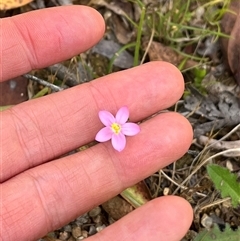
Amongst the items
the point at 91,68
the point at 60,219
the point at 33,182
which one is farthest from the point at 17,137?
the point at 91,68

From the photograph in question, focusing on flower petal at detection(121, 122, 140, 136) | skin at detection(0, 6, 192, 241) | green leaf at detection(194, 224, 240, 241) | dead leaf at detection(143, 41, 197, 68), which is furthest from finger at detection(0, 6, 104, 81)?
green leaf at detection(194, 224, 240, 241)

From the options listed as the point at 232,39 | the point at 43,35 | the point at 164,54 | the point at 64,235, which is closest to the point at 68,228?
the point at 64,235

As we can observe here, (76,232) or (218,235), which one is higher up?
(218,235)

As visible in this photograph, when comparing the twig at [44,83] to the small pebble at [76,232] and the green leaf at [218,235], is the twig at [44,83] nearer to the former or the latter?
the small pebble at [76,232]

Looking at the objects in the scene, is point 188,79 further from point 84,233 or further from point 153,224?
point 153,224

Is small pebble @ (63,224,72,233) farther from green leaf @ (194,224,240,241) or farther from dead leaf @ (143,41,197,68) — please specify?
dead leaf @ (143,41,197,68)

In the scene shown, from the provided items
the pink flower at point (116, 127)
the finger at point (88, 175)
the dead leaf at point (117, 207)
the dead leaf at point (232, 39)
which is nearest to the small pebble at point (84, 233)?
the dead leaf at point (117, 207)
